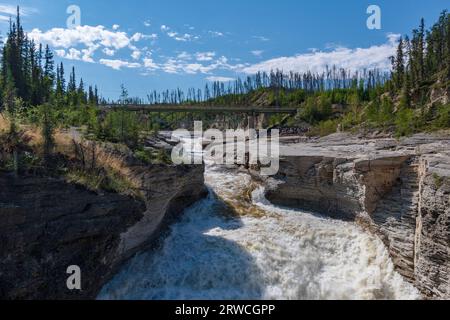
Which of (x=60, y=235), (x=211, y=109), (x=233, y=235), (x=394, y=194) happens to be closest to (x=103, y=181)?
(x=60, y=235)

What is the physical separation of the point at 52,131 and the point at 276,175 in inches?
457

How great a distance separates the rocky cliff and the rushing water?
751mm

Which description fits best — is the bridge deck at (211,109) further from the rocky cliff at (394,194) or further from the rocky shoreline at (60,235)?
the rocky shoreline at (60,235)

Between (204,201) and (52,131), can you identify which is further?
(204,201)

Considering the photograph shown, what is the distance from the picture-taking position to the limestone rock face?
7.89 m

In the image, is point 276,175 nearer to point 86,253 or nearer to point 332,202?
point 332,202

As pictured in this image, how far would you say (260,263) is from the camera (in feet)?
37.8

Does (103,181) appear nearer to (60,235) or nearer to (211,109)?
(60,235)

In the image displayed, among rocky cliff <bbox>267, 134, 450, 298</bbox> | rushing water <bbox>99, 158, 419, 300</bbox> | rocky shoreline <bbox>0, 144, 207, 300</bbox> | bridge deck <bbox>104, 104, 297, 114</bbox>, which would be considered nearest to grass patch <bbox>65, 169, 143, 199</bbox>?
rocky shoreline <bbox>0, 144, 207, 300</bbox>

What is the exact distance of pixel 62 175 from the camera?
9.39 metres

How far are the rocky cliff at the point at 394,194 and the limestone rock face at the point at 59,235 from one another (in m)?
8.36

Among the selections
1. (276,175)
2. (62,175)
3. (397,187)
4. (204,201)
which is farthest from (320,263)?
(62,175)

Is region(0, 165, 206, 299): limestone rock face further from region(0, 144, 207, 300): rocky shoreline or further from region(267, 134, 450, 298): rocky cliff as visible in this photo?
region(267, 134, 450, 298): rocky cliff

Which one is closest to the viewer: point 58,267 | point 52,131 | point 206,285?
point 58,267
